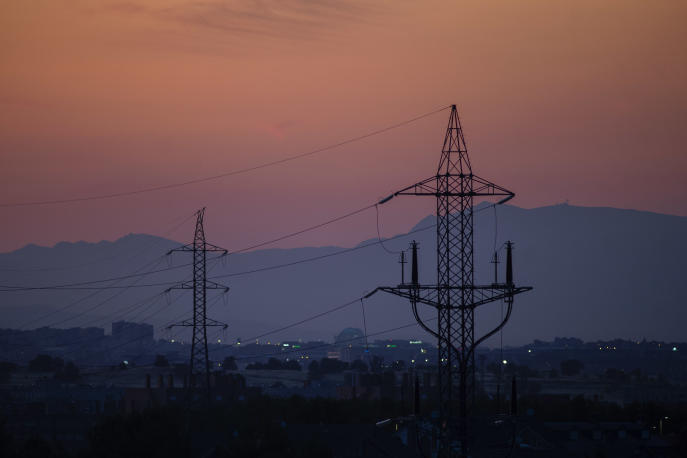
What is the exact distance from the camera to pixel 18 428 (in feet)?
309

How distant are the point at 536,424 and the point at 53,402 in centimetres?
6404

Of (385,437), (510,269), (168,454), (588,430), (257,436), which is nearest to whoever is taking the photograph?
(510,269)

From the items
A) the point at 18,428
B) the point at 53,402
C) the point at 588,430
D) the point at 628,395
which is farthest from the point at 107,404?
the point at 628,395

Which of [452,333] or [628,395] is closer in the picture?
[452,333]

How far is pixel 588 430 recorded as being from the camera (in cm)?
8144

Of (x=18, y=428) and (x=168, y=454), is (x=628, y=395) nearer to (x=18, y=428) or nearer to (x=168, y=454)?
(x=18, y=428)

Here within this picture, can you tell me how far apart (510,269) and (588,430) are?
46.0 metres

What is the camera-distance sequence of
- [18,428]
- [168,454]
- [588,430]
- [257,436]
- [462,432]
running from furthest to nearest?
[18,428]
[588,430]
[257,436]
[168,454]
[462,432]

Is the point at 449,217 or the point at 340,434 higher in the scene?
the point at 449,217

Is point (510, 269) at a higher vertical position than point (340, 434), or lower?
higher

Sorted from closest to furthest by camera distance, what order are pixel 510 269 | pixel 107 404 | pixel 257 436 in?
pixel 510 269
pixel 257 436
pixel 107 404

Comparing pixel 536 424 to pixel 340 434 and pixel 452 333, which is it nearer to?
pixel 340 434

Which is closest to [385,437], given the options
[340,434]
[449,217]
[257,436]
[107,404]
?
[340,434]

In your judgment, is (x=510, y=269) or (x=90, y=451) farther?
(x=90, y=451)
